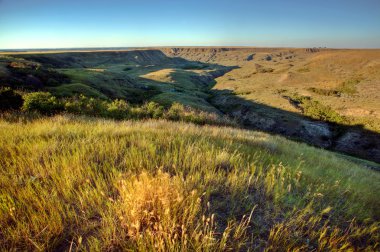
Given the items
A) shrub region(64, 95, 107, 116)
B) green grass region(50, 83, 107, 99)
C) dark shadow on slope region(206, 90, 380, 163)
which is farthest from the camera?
dark shadow on slope region(206, 90, 380, 163)

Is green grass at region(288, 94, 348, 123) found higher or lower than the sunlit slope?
lower

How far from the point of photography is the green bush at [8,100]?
40.2 ft

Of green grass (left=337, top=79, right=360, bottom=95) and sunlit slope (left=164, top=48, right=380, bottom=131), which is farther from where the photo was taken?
green grass (left=337, top=79, right=360, bottom=95)

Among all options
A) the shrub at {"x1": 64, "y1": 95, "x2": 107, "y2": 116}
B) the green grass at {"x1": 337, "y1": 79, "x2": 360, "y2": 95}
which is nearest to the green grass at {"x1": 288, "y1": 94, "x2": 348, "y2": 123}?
the green grass at {"x1": 337, "y1": 79, "x2": 360, "y2": 95}

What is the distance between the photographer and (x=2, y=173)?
3375 millimetres

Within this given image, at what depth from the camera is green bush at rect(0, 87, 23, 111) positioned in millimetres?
12266

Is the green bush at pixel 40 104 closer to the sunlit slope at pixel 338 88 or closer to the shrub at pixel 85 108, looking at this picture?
the shrub at pixel 85 108

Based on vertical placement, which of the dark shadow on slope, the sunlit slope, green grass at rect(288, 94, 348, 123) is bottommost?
the dark shadow on slope

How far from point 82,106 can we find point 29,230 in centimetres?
1557

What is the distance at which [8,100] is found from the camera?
12.7m

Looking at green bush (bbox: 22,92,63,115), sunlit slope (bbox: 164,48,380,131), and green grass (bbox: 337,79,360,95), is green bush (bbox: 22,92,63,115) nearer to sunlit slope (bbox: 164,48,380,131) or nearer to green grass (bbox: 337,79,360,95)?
sunlit slope (bbox: 164,48,380,131)

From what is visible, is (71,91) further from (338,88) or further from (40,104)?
(338,88)

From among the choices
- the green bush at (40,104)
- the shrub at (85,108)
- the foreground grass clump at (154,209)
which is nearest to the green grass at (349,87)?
the shrub at (85,108)

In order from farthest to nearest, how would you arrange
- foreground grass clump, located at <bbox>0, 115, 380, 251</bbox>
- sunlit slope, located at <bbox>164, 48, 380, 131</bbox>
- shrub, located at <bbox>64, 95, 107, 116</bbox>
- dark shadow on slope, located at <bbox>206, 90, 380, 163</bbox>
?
sunlit slope, located at <bbox>164, 48, 380, 131</bbox> → dark shadow on slope, located at <bbox>206, 90, 380, 163</bbox> → shrub, located at <bbox>64, 95, 107, 116</bbox> → foreground grass clump, located at <bbox>0, 115, 380, 251</bbox>
